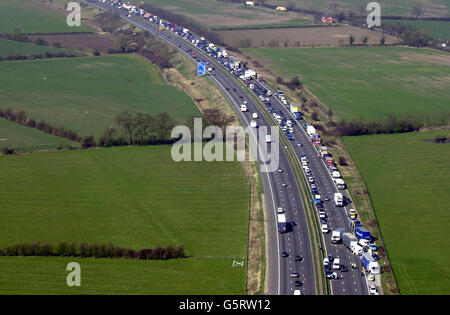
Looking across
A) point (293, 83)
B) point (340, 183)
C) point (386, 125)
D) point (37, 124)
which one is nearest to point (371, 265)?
point (340, 183)

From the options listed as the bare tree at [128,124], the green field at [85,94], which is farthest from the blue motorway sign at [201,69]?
the bare tree at [128,124]

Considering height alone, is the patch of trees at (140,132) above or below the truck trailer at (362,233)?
above

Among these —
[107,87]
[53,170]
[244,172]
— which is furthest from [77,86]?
[244,172]

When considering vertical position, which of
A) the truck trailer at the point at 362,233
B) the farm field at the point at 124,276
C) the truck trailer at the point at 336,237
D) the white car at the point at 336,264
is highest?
the truck trailer at the point at 362,233

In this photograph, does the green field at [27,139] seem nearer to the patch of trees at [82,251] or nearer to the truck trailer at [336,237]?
the patch of trees at [82,251]

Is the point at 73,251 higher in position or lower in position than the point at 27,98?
lower
